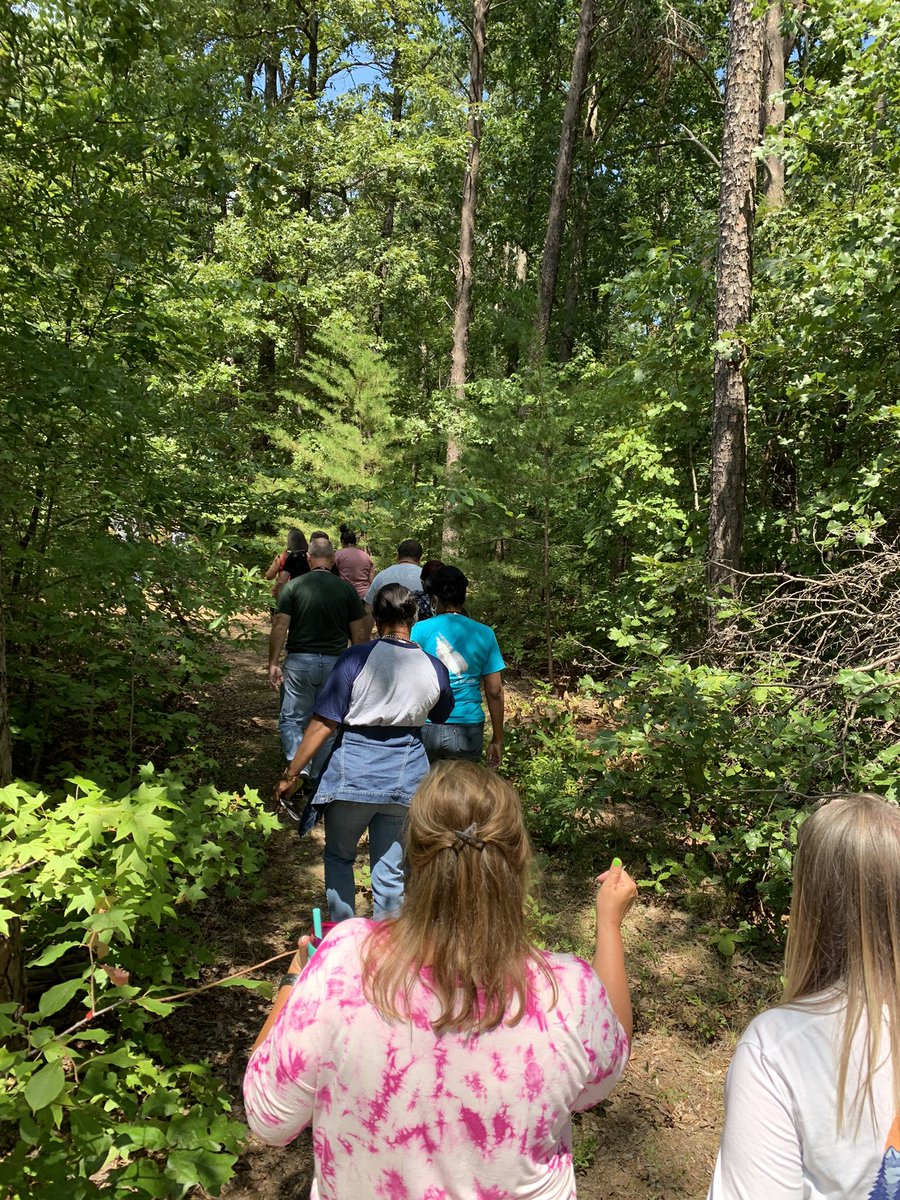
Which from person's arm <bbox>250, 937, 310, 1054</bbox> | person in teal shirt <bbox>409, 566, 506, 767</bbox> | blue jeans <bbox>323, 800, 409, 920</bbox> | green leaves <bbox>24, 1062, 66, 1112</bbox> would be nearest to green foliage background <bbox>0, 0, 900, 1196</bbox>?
green leaves <bbox>24, 1062, 66, 1112</bbox>

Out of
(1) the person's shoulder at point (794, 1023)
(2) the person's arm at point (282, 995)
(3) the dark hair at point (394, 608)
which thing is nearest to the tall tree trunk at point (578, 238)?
(3) the dark hair at point (394, 608)

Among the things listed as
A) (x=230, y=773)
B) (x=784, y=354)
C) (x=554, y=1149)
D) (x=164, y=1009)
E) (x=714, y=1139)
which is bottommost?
(x=714, y=1139)

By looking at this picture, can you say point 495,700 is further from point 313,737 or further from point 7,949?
point 7,949

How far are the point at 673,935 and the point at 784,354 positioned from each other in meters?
4.51

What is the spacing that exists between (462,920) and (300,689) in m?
4.29

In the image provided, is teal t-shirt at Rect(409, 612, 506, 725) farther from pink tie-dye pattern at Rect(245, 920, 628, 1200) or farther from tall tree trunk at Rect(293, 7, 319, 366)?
tall tree trunk at Rect(293, 7, 319, 366)

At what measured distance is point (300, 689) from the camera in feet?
18.2

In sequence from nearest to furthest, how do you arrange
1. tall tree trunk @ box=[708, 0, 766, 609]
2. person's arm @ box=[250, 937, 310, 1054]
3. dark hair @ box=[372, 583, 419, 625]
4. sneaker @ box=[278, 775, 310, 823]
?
person's arm @ box=[250, 937, 310, 1054] → dark hair @ box=[372, 583, 419, 625] → sneaker @ box=[278, 775, 310, 823] → tall tree trunk @ box=[708, 0, 766, 609]

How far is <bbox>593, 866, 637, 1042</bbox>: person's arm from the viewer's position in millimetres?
1515

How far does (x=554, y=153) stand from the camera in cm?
2086

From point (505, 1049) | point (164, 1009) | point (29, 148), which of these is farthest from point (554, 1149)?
point (29, 148)

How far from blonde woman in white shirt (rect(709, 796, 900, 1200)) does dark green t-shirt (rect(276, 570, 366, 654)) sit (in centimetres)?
439

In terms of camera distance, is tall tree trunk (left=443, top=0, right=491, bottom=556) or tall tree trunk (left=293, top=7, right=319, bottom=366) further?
tall tree trunk (left=293, top=7, right=319, bottom=366)

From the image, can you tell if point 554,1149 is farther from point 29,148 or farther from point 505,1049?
point 29,148
